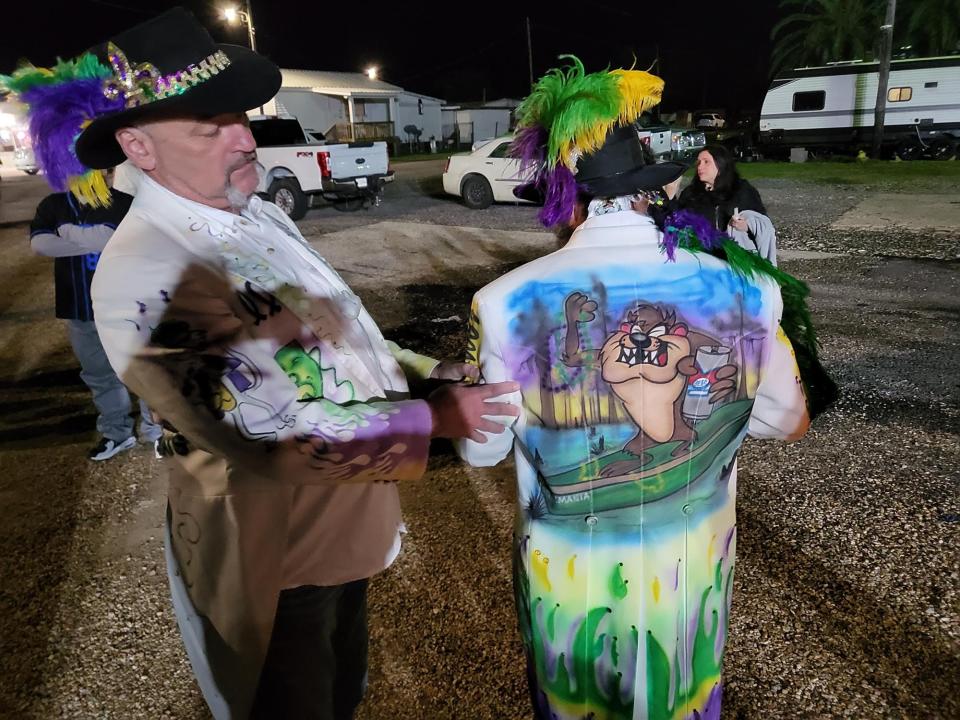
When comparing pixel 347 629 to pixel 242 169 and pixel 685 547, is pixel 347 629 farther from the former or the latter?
pixel 242 169

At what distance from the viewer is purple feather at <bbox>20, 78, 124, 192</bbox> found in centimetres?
164

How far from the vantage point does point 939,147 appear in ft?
74.7

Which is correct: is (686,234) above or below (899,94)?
below

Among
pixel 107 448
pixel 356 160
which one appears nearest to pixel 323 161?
pixel 356 160

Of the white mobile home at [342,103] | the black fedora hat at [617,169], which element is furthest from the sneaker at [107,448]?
the white mobile home at [342,103]

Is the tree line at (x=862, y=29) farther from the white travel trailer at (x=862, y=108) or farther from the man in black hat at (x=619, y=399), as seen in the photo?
the man in black hat at (x=619, y=399)

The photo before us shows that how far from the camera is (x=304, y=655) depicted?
1839 mm

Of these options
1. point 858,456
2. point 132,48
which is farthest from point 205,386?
point 858,456

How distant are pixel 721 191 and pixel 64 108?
4899 mm

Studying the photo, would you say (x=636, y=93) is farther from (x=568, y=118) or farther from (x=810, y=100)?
(x=810, y=100)

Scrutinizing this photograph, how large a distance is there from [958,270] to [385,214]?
10.5m

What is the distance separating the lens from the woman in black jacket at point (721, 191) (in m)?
5.40

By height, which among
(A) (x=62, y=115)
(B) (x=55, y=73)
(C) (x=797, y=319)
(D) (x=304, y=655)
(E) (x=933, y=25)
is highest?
(E) (x=933, y=25)

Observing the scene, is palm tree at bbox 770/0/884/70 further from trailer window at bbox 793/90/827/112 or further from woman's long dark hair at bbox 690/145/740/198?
woman's long dark hair at bbox 690/145/740/198
